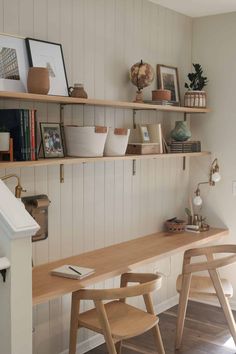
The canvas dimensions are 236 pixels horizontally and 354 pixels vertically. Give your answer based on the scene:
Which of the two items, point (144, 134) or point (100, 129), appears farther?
point (144, 134)

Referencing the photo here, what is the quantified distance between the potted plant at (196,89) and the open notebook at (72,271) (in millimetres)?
1657

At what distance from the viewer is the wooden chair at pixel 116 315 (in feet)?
7.87

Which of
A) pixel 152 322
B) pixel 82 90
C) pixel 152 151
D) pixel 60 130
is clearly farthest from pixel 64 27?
pixel 152 322

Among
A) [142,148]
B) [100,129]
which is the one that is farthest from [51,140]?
[142,148]

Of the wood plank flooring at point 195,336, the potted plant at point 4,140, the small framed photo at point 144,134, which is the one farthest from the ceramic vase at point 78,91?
the wood plank flooring at point 195,336

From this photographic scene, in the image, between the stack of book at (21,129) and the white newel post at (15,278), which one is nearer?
the white newel post at (15,278)

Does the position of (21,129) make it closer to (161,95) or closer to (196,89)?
(161,95)

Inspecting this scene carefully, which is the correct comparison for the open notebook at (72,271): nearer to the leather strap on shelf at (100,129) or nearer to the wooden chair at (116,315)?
the wooden chair at (116,315)

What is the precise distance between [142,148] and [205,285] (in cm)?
104

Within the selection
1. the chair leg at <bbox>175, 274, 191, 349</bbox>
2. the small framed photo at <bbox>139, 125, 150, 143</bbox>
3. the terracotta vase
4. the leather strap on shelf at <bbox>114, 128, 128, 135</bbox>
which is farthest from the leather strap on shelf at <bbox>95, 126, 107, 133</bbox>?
the chair leg at <bbox>175, 274, 191, 349</bbox>

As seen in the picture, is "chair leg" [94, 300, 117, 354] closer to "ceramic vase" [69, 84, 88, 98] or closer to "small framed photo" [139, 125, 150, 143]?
"ceramic vase" [69, 84, 88, 98]

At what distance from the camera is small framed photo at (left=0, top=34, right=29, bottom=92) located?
252 centimetres

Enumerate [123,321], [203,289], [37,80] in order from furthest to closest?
[203,289]
[123,321]
[37,80]

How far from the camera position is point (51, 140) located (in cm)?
275
